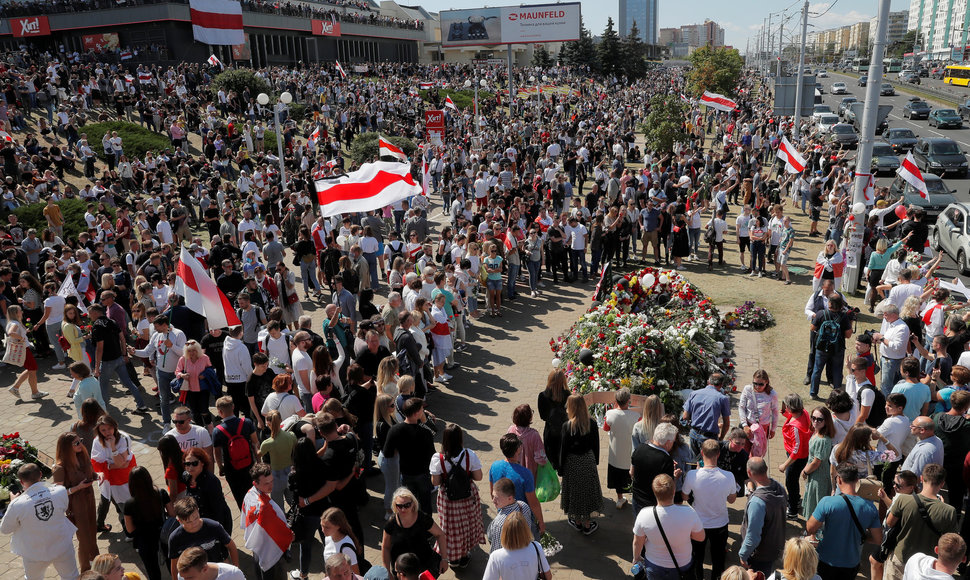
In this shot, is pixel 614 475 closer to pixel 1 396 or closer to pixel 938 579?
pixel 938 579

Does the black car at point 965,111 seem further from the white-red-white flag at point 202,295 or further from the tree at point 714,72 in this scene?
the white-red-white flag at point 202,295

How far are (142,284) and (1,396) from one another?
2.84 m

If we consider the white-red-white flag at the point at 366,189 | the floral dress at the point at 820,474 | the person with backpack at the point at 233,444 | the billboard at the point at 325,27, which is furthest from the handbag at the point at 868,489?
the billboard at the point at 325,27

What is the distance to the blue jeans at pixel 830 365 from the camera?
9.48m

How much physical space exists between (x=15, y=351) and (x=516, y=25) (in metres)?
53.3

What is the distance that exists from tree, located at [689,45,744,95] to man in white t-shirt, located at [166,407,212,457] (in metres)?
49.8

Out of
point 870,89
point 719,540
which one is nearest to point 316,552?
point 719,540

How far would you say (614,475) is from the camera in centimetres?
718

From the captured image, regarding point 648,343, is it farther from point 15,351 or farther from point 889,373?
point 15,351

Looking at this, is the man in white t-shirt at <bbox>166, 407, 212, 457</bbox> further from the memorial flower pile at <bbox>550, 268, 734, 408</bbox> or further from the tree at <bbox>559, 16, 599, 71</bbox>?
the tree at <bbox>559, 16, 599, 71</bbox>

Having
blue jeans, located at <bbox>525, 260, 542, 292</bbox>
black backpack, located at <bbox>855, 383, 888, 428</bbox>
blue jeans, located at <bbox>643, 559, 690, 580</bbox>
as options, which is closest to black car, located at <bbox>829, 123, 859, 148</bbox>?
blue jeans, located at <bbox>525, 260, 542, 292</bbox>

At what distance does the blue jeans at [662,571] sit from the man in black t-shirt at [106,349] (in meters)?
7.46

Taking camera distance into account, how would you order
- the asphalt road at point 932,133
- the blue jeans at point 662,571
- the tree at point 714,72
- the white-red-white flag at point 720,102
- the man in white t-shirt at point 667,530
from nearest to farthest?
the man in white t-shirt at point 667,530
the blue jeans at point 662,571
the asphalt road at point 932,133
the white-red-white flag at point 720,102
the tree at point 714,72

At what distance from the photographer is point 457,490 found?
6043mm
